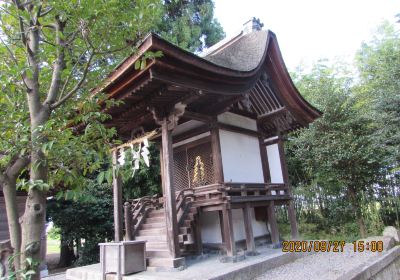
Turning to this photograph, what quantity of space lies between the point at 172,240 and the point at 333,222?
740cm

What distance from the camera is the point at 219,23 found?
1365 centimetres

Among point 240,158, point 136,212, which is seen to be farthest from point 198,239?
point 240,158

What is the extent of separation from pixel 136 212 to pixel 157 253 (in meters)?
1.57

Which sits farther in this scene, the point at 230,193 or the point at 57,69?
the point at 230,193

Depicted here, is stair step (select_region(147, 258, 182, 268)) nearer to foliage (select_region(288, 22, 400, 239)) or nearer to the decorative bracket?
the decorative bracket

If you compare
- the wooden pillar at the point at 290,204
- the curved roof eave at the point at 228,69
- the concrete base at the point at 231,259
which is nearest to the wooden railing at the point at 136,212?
the concrete base at the point at 231,259

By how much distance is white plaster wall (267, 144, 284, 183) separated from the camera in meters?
8.07

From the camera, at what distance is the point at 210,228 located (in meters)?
6.74

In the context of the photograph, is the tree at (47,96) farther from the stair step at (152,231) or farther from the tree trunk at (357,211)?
the tree trunk at (357,211)

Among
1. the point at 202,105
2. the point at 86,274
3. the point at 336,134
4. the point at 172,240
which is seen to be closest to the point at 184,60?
the point at 202,105

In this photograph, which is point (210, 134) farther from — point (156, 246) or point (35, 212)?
point (35, 212)

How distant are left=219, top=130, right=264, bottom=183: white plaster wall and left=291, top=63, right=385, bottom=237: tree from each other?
10.1 ft

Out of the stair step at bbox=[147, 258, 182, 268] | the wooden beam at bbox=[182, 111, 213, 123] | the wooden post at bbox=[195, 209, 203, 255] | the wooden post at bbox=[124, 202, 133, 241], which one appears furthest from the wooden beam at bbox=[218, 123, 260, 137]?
the stair step at bbox=[147, 258, 182, 268]

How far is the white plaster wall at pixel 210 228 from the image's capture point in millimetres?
6578
